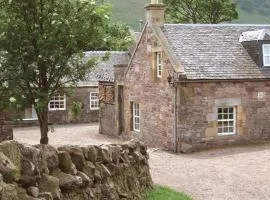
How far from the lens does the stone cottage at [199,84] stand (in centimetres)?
2445

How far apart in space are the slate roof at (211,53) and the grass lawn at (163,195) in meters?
10.7

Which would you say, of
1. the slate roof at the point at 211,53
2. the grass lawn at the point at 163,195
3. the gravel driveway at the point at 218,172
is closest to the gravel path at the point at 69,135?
the gravel driveway at the point at 218,172

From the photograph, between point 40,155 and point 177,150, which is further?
point 177,150

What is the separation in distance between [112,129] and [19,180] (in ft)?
82.9

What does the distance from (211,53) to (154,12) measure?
3609 millimetres

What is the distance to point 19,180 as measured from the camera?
6.72 metres

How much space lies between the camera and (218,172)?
18.7m

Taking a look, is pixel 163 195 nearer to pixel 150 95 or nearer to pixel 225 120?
pixel 225 120

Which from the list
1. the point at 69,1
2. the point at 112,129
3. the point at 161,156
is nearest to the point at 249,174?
the point at 161,156

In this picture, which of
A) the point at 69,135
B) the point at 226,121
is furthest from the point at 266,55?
the point at 69,135

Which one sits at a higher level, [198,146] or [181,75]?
[181,75]

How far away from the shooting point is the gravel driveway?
50.4ft

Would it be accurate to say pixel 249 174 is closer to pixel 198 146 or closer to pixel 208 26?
pixel 198 146

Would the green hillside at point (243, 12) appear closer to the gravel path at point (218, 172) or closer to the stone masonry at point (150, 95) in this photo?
the stone masonry at point (150, 95)
